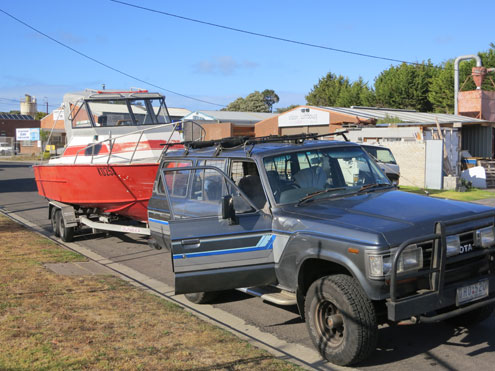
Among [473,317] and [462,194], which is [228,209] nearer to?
[473,317]

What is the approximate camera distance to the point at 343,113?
33.1 meters

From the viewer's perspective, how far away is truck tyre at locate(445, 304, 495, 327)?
5611mm

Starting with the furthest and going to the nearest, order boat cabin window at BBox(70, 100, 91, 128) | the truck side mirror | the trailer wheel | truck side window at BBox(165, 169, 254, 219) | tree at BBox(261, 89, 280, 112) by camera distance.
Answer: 1. tree at BBox(261, 89, 280, 112)
2. boat cabin window at BBox(70, 100, 91, 128)
3. the trailer wheel
4. truck side window at BBox(165, 169, 254, 219)
5. the truck side mirror

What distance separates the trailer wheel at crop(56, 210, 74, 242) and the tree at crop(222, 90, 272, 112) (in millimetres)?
77292

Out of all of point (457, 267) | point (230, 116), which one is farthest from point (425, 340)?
point (230, 116)

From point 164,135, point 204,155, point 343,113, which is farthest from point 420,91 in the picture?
point 204,155

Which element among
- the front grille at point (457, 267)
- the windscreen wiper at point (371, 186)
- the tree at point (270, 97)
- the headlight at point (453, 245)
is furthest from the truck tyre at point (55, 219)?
the tree at point (270, 97)

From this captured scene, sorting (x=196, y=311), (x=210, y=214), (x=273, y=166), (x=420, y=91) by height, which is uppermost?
(x=420, y=91)

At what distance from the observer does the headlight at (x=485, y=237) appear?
16.2 feet

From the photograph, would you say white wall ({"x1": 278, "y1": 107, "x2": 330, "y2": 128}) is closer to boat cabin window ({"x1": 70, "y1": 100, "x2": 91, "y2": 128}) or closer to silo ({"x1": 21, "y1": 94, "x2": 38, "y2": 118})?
boat cabin window ({"x1": 70, "y1": 100, "x2": 91, "y2": 128})

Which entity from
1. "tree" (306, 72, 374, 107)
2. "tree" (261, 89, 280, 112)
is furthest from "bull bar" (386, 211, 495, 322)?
"tree" (261, 89, 280, 112)

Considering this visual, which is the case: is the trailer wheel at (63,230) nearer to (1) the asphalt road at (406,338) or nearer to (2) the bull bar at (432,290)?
(1) the asphalt road at (406,338)

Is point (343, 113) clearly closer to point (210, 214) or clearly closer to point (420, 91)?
point (420, 91)

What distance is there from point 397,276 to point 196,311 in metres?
3.20
